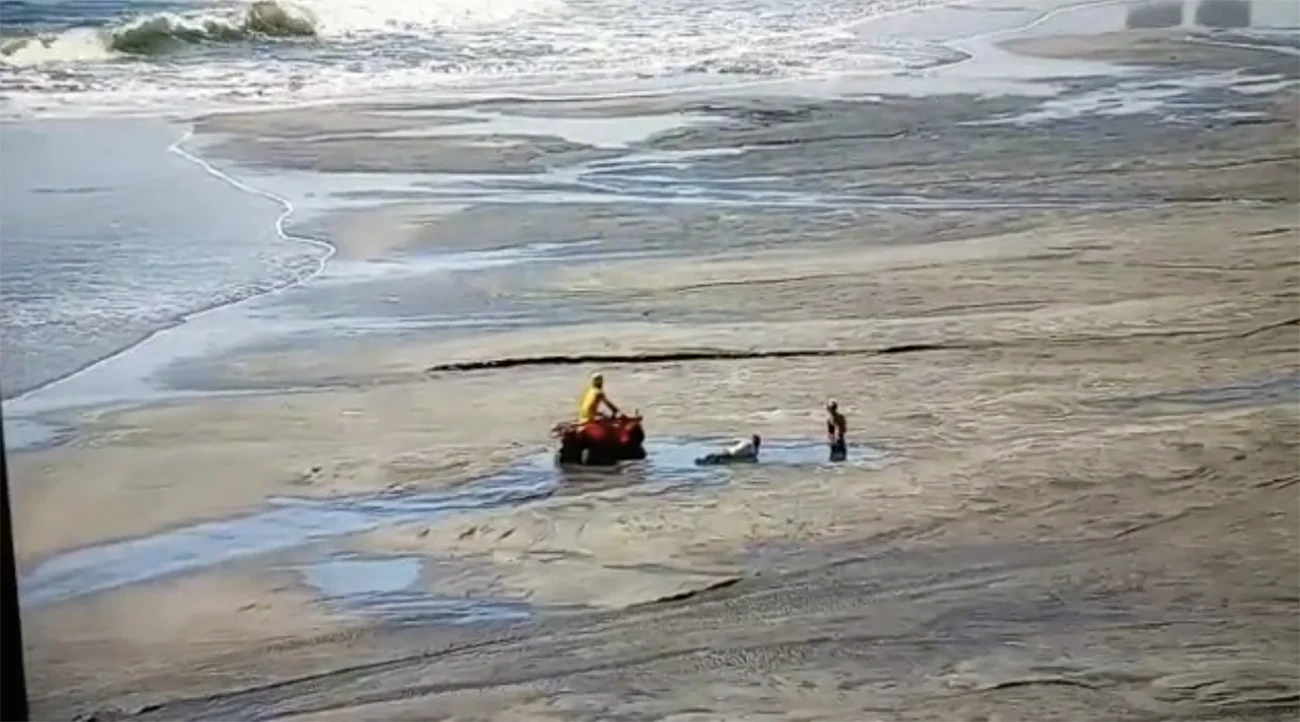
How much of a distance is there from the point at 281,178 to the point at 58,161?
20cm

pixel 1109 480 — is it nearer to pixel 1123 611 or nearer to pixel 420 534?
pixel 1123 611

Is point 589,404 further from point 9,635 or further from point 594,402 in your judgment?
point 9,635

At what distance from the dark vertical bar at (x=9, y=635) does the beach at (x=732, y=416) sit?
0.6 inches

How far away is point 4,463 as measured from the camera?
1512 millimetres

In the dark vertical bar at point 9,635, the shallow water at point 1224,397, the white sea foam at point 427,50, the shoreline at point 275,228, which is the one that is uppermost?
the white sea foam at point 427,50

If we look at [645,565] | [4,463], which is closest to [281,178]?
[4,463]

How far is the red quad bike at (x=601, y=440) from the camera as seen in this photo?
5.28ft

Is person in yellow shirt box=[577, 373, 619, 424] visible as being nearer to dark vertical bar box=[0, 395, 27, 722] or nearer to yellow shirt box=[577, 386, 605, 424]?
yellow shirt box=[577, 386, 605, 424]

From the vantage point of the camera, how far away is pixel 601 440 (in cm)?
162

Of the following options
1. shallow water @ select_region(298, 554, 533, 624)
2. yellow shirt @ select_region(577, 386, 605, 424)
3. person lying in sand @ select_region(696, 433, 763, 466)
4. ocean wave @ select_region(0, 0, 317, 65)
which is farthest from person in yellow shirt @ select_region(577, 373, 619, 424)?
ocean wave @ select_region(0, 0, 317, 65)

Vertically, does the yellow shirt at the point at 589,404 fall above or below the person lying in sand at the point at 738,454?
above

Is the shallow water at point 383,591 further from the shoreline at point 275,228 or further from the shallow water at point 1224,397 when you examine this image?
the shallow water at point 1224,397

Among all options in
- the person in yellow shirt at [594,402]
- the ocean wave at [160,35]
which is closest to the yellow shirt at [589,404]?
the person in yellow shirt at [594,402]

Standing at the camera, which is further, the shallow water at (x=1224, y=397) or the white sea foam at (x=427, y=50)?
the shallow water at (x=1224, y=397)
